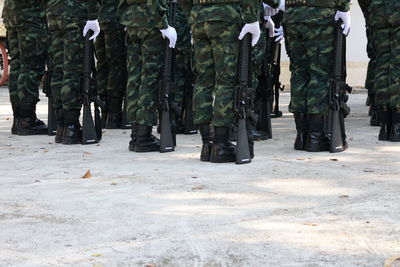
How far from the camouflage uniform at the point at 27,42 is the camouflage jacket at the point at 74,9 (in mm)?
719

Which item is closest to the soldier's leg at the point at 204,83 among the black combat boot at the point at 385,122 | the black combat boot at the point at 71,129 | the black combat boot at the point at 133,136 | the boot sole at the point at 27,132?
the black combat boot at the point at 133,136

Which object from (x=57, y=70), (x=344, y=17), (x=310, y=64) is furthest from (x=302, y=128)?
(x=57, y=70)

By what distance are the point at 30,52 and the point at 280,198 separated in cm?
414

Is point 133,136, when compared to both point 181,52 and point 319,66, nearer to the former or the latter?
point 181,52

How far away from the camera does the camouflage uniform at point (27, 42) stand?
8.32m

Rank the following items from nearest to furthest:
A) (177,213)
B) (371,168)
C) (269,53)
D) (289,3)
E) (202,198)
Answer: (177,213) < (202,198) < (371,168) < (289,3) < (269,53)

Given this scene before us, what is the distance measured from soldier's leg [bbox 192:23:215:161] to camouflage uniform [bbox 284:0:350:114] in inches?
37.6

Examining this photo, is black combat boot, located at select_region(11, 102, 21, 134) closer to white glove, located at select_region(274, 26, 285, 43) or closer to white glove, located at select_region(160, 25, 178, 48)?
white glove, located at select_region(160, 25, 178, 48)

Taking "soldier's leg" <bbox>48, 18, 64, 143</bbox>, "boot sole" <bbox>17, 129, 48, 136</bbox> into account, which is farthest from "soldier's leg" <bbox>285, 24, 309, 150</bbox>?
"boot sole" <bbox>17, 129, 48, 136</bbox>

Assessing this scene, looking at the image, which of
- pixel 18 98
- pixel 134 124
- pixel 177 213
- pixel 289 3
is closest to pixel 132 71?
pixel 134 124

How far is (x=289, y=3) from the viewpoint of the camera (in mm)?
6969

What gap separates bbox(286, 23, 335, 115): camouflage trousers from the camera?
22.7 feet

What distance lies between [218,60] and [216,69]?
7 centimetres

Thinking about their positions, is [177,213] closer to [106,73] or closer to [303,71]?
[303,71]
